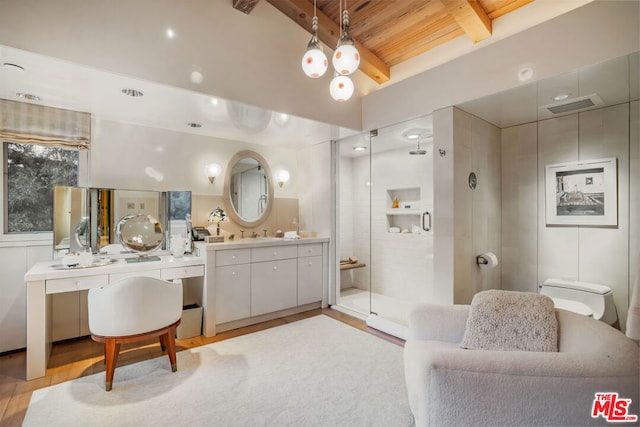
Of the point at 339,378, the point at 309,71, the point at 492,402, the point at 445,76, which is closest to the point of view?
the point at 492,402

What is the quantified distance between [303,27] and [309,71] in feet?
5.90

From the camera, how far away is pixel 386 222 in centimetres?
432

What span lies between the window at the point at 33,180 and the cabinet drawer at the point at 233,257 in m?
1.62

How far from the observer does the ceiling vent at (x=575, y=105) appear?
2.41 m

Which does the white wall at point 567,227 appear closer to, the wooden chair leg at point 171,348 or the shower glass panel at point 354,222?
the shower glass panel at point 354,222

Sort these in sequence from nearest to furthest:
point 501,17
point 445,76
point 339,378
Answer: point 339,378 < point 501,17 < point 445,76

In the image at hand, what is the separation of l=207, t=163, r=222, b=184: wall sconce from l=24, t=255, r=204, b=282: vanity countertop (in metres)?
1.10

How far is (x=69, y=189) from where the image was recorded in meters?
2.89

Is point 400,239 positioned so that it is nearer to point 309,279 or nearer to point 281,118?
point 309,279

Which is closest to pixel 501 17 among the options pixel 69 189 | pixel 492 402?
pixel 492 402

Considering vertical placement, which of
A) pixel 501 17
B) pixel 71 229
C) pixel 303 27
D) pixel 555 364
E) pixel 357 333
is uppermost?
pixel 303 27

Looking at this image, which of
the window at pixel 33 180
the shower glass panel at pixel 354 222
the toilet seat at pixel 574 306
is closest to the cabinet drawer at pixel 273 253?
the shower glass panel at pixel 354 222

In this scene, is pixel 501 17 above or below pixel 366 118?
above

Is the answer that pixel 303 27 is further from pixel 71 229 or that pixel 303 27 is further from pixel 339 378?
pixel 339 378
